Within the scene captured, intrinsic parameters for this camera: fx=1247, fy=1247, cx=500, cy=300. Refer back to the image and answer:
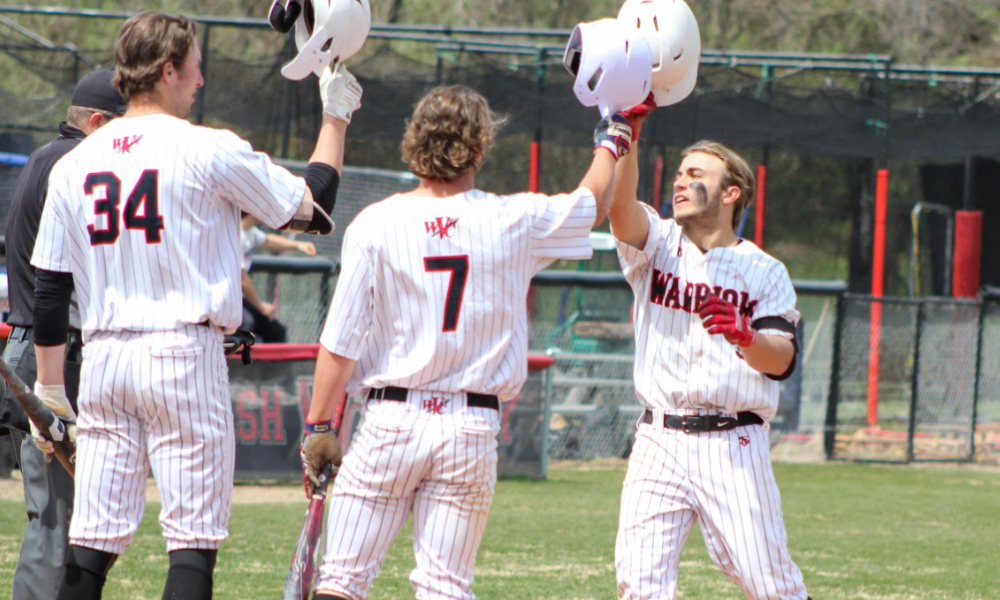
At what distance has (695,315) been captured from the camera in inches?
166

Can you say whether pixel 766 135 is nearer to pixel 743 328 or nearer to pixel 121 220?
pixel 743 328

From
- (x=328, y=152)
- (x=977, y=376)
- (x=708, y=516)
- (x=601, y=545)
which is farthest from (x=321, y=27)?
(x=977, y=376)

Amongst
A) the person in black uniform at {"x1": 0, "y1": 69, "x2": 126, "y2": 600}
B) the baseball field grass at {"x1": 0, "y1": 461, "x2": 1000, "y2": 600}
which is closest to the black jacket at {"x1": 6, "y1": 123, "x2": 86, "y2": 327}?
the person in black uniform at {"x1": 0, "y1": 69, "x2": 126, "y2": 600}

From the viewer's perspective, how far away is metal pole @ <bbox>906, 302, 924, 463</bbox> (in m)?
11.9

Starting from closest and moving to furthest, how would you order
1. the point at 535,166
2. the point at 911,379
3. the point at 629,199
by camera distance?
the point at 629,199
the point at 911,379
the point at 535,166

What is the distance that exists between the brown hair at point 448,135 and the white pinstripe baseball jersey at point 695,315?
92 cm

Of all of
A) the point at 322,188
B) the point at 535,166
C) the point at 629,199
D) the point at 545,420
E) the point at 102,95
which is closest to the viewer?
the point at 322,188

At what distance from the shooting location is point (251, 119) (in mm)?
12914

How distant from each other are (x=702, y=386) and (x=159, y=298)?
1777 millimetres

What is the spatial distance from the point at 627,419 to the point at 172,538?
8069 millimetres

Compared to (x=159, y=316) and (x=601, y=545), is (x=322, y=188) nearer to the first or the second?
(x=159, y=316)

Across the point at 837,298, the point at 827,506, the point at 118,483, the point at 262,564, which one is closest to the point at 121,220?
the point at 118,483

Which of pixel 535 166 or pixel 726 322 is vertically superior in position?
pixel 535 166

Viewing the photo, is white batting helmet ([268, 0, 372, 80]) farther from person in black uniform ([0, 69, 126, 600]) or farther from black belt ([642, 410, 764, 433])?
black belt ([642, 410, 764, 433])
